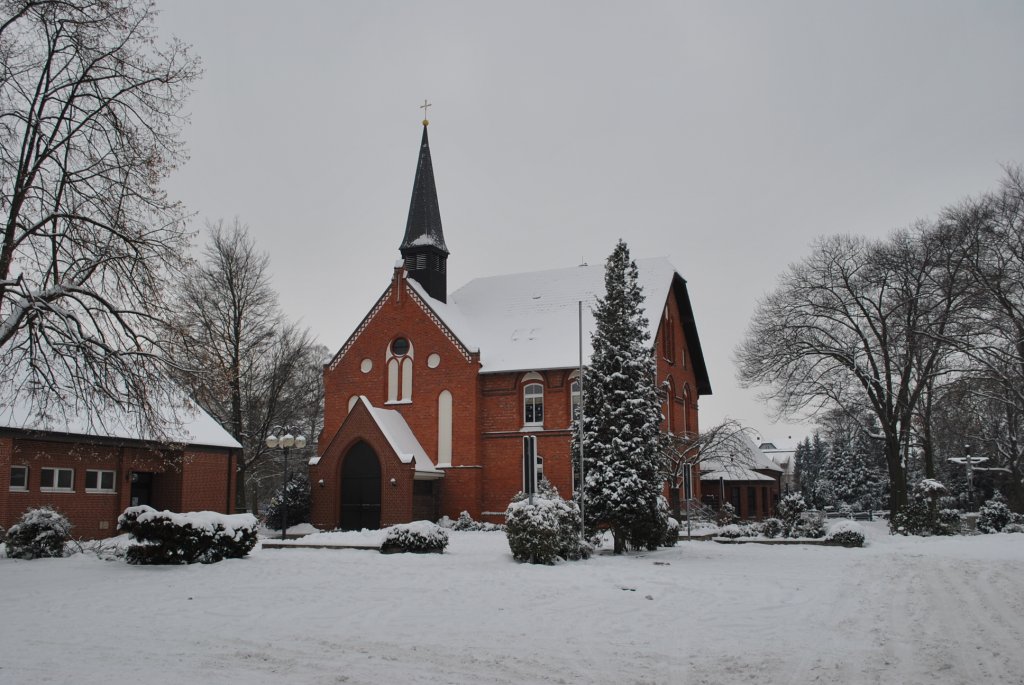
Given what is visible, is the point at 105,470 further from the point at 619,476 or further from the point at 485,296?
the point at 485,296

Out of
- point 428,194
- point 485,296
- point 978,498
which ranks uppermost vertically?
point 428,194

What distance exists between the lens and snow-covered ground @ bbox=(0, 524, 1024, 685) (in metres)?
8.11

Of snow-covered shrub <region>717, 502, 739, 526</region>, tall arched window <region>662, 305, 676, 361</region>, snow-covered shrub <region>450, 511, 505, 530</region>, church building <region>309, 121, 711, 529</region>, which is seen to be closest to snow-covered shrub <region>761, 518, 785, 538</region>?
church building <region>309, 121, 711, 529</region>

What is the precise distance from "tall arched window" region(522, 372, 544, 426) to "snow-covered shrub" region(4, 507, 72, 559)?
20306 millimetres

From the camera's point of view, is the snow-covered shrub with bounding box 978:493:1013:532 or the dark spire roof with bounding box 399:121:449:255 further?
the dark spire roof with bounding box 399:121:449:255

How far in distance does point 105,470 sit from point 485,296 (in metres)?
20.0

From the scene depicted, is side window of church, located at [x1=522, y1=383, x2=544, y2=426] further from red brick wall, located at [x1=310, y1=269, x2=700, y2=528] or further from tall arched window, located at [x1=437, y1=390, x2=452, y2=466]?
tall arched window, located at [x1=437, y1=390, x2=452, y2=466]

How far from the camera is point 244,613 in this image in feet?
37.2

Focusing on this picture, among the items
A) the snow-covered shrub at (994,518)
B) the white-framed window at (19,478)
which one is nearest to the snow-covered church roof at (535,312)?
the snow-covered shrub at (994,518)

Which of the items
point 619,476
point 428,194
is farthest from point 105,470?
point 428,194

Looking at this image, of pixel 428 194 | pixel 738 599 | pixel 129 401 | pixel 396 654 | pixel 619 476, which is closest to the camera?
pixel 396 654

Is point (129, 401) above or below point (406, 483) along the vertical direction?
above

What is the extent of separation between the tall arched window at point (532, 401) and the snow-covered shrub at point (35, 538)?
2031 centimetres

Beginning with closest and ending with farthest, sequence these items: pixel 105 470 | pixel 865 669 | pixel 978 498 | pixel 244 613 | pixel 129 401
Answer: pixel 865 669, pixel 244 613, pixel 129 401, pixel 105 470, pixel 978 498
